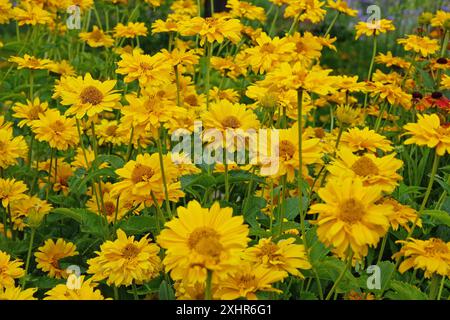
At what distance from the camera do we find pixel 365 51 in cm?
512

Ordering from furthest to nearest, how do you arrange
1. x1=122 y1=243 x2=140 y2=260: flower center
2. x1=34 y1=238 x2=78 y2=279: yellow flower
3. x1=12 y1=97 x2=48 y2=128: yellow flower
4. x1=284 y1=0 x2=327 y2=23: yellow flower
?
x1=284 y1=0 x2=327 y2=23: yellow flower → x1=12 y1=97 x2=48 y2=128: yellow flower → x1=34 y1=238 x2=78 y2=279: yellow flower → x1=122 y1=243 x2=140 y2=260: flower center

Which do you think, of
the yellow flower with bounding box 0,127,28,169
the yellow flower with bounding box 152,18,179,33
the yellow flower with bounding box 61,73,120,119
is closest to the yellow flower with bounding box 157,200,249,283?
the yellow flower with bounding box 61,73,120,119

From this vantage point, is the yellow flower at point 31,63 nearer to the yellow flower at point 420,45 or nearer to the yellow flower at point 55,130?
the yellow flower at point 55,130

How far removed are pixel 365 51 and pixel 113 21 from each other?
210 cm

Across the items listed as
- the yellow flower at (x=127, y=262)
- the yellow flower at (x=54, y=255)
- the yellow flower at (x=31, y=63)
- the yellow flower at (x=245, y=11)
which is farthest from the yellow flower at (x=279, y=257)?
the yellow flower at (x=245, y=11)

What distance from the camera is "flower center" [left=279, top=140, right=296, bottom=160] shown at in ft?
4.71

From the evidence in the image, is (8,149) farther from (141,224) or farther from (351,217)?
(351,217)

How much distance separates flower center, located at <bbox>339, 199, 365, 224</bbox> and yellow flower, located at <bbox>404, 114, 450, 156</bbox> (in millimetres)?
283

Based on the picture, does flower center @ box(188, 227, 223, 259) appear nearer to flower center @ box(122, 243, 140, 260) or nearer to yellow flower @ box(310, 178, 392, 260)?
yellow flower @ box(310, 178, 392, 260)

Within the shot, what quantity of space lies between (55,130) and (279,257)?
2.93ft

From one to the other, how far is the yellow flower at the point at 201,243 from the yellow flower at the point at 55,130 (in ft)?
2.69

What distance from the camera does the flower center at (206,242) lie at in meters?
1.12
